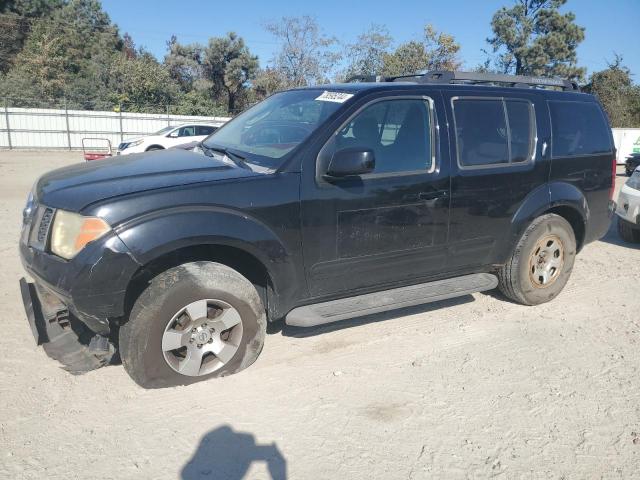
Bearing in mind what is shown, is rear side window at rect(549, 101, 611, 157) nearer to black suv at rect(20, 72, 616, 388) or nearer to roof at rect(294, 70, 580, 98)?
black suv at rect(20, 72, 616, 388)

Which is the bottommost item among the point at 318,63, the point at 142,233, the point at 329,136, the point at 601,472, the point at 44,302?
the point at 601,472

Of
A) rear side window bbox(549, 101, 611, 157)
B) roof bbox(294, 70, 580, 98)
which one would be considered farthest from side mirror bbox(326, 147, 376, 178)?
rear side window bbox(549, 101, 611, 157)

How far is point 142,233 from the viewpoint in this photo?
9.37 ft

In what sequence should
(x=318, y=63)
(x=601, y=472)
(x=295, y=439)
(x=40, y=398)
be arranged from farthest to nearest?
(x=318, y=63) < (x=40, y=398) < (x=295, y=439) < (x=601, y=472)

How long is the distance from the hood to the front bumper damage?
0.63 meters

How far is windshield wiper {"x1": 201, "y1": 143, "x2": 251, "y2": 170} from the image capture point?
3.51m

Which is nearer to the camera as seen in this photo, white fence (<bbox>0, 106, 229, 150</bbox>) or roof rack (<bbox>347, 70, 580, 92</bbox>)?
roof rack (<bbox>347, 70, 580, 92</bbox>)

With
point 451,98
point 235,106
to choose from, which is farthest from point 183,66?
point 451,98

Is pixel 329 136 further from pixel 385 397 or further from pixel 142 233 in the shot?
pixel 385 397

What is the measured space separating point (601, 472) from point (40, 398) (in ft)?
10.4

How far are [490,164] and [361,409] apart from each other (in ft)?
7.57

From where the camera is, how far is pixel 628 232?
729 centimetres

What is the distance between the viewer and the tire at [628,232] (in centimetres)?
717

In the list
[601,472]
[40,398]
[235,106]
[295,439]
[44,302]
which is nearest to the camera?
[601,472]
